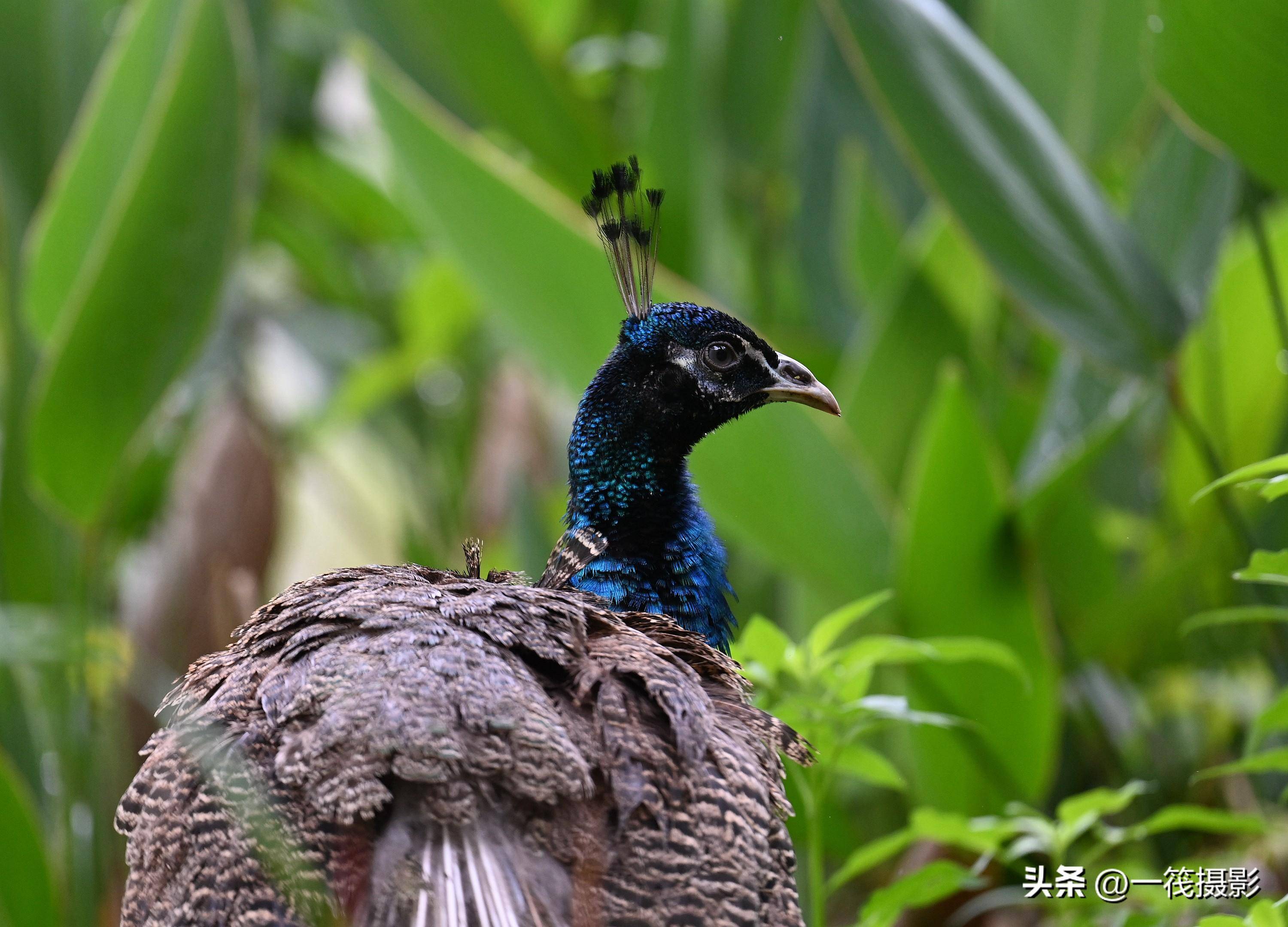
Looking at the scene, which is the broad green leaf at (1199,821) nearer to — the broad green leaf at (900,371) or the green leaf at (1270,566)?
the green leaf at (1270,566)

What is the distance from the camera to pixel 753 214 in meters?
2.34

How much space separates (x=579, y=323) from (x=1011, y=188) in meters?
0.50

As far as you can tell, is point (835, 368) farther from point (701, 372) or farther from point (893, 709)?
point (893, 709)

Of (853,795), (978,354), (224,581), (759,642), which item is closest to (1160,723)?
(853,795)

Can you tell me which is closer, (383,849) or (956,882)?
(383,849)

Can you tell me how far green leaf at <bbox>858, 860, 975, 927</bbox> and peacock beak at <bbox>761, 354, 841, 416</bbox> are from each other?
16.0 inches

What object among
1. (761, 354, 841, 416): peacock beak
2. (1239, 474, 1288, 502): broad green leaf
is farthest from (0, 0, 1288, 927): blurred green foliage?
(761, 354, 841, 416): peacock beak

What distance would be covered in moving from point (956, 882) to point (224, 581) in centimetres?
126

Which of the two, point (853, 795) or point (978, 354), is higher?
point (978, 354)

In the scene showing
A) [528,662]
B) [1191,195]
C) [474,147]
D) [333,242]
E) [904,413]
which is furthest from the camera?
[333,242]

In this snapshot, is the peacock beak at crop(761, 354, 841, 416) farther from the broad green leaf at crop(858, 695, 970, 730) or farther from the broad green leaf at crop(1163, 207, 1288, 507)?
the broad green leaf at crop(1163, 207, 1288, 507)

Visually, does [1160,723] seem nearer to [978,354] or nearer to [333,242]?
[978,354]

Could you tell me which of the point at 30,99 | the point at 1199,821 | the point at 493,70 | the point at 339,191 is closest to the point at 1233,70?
the point at 1199,821

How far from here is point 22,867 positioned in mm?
1413
